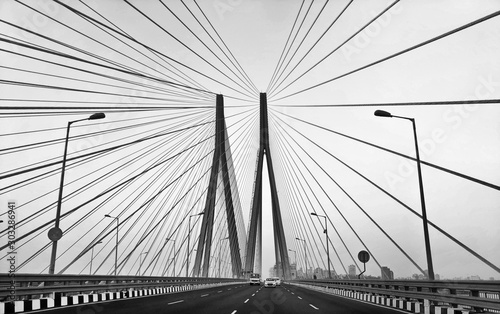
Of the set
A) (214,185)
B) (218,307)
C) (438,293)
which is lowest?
(218,307)

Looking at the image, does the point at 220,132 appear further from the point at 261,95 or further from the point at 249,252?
the point at 249,252

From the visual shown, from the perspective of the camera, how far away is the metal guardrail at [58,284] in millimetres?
13062

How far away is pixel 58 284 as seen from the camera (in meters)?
16.8

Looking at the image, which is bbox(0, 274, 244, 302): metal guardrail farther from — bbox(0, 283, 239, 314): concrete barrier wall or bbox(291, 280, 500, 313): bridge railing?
bbox(291, 280, 500, 313): bridge railing

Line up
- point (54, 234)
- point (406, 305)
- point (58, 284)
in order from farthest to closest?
point (54, 234)
point (58, 284)
point (406, 305)

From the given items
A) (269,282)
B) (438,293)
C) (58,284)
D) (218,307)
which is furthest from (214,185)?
(438,293)

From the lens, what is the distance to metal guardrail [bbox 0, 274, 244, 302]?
13062mm

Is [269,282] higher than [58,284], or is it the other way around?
[269,282]

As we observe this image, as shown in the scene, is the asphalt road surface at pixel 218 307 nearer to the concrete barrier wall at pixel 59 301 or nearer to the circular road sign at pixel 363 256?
the concrete barrier wall at pixel 59 301

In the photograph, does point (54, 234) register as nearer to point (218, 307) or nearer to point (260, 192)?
point (218, 307)

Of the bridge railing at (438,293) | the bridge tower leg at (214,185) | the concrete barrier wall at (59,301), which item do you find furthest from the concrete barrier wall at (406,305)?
the bridge tower leg at (214,185)

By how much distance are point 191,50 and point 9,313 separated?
13.1 metres

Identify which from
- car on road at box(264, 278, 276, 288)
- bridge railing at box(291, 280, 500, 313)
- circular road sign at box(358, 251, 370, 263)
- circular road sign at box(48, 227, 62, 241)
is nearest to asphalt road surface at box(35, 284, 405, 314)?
bridge railing at box(291, 280, 500, 313)

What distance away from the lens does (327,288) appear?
37062 millimetres
